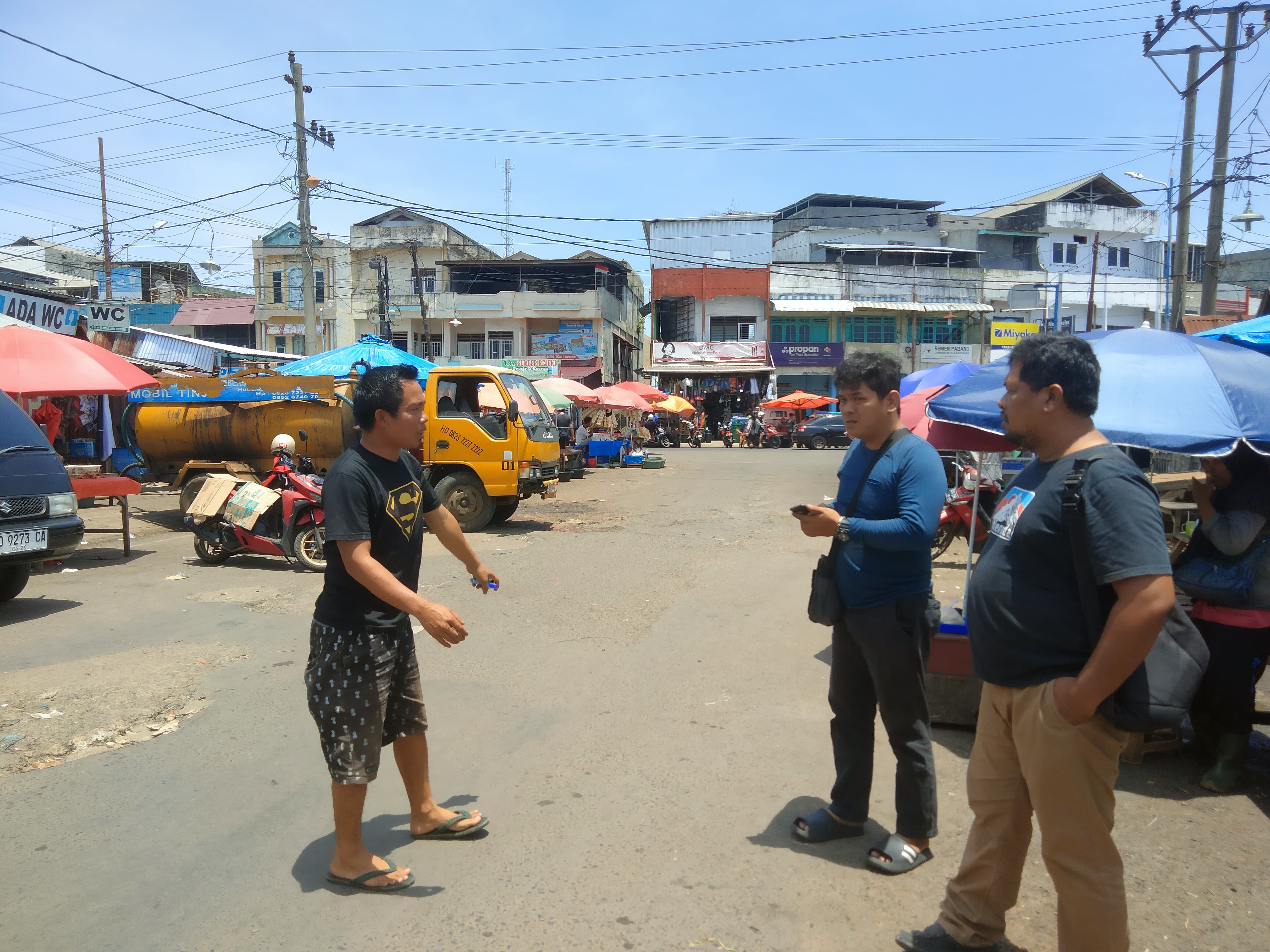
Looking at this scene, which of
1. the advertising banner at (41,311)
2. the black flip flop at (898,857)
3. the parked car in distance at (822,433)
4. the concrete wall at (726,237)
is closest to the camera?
the black flip flop at (898,857)

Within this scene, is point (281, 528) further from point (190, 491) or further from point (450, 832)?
point (450, 832)

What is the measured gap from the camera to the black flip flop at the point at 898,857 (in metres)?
2.99

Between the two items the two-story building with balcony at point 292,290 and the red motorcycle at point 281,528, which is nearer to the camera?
the red motorcycle at point 281,528

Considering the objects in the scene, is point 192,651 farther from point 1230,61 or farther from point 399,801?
point 1230,61

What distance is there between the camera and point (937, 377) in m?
10.3

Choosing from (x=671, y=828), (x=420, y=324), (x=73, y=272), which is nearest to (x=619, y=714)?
(x=671, y=828)

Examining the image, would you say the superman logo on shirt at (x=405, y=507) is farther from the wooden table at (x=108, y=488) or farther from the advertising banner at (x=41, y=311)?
the advertising banner at (x=41, y=311)

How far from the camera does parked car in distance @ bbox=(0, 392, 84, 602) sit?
6453mm

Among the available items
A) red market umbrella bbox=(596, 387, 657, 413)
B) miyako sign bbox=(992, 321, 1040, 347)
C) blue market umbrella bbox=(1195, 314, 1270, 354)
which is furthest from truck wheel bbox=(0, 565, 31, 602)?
miyako sign bbox=(992, 321, 1040, 347)

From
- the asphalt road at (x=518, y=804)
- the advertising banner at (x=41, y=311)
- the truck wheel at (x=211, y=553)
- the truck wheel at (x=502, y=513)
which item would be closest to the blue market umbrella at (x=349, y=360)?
the truck wheel at (x=502, y=513)

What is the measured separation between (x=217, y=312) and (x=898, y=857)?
1899 inches

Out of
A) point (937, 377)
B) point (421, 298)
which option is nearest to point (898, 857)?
point (937, 377)

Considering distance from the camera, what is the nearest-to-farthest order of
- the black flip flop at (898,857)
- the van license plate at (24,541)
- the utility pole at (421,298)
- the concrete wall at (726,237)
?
1. the black flip flop at (898,857)
2. the van license plate at (24,541)
3. the utility pole at (421,298)
4. the concrete wall at (726,237)

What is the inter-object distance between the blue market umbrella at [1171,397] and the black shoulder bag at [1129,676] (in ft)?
6.58
